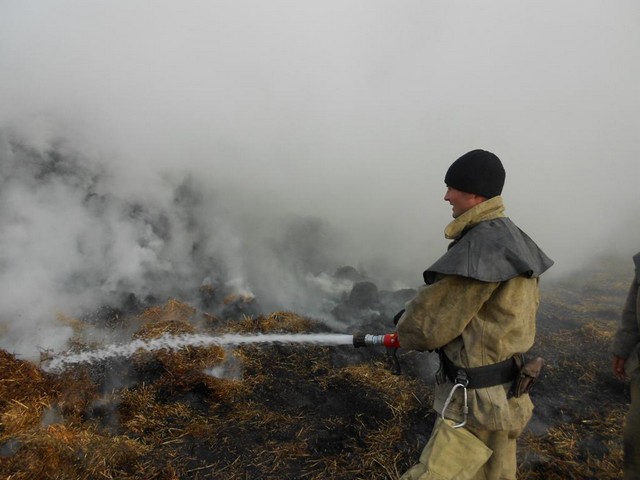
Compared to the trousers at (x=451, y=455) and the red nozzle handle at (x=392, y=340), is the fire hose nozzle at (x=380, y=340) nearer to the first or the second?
the red nozzle handle at (x=392, y=340)

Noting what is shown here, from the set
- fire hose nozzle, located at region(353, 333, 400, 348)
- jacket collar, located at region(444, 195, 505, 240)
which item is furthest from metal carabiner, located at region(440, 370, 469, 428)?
jacket collar, located at region(444, 195, 505, 240)

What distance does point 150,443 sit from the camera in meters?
3.66

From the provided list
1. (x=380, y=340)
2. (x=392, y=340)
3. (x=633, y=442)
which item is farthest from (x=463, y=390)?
(x=633, y=442)

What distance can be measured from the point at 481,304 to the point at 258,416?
10.1 ft

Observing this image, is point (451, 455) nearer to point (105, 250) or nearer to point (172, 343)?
point (172, 343)

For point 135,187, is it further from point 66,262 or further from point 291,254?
point 291,254

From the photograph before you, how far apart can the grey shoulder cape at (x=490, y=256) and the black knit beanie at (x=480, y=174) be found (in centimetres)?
21

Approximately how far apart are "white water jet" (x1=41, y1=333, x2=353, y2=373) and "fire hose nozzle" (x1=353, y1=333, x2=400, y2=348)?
1.92m

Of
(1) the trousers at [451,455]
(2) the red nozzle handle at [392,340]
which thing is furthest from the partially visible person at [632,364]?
(2) the red nozzle handle at [392,340]

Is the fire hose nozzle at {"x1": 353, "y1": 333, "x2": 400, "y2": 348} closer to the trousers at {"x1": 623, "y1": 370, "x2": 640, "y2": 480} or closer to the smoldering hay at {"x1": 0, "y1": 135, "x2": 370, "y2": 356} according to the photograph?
the trousers at {"x1": 623, "y1": 370, "x2": 640, "y2": 480}

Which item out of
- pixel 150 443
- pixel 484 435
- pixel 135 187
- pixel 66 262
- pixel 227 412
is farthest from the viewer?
pixel 135 187

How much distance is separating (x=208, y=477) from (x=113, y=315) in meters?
4.36

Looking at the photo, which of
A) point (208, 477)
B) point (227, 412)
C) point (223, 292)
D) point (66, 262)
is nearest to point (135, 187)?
point (66, 262)

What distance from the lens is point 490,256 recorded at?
2125 millimetres
